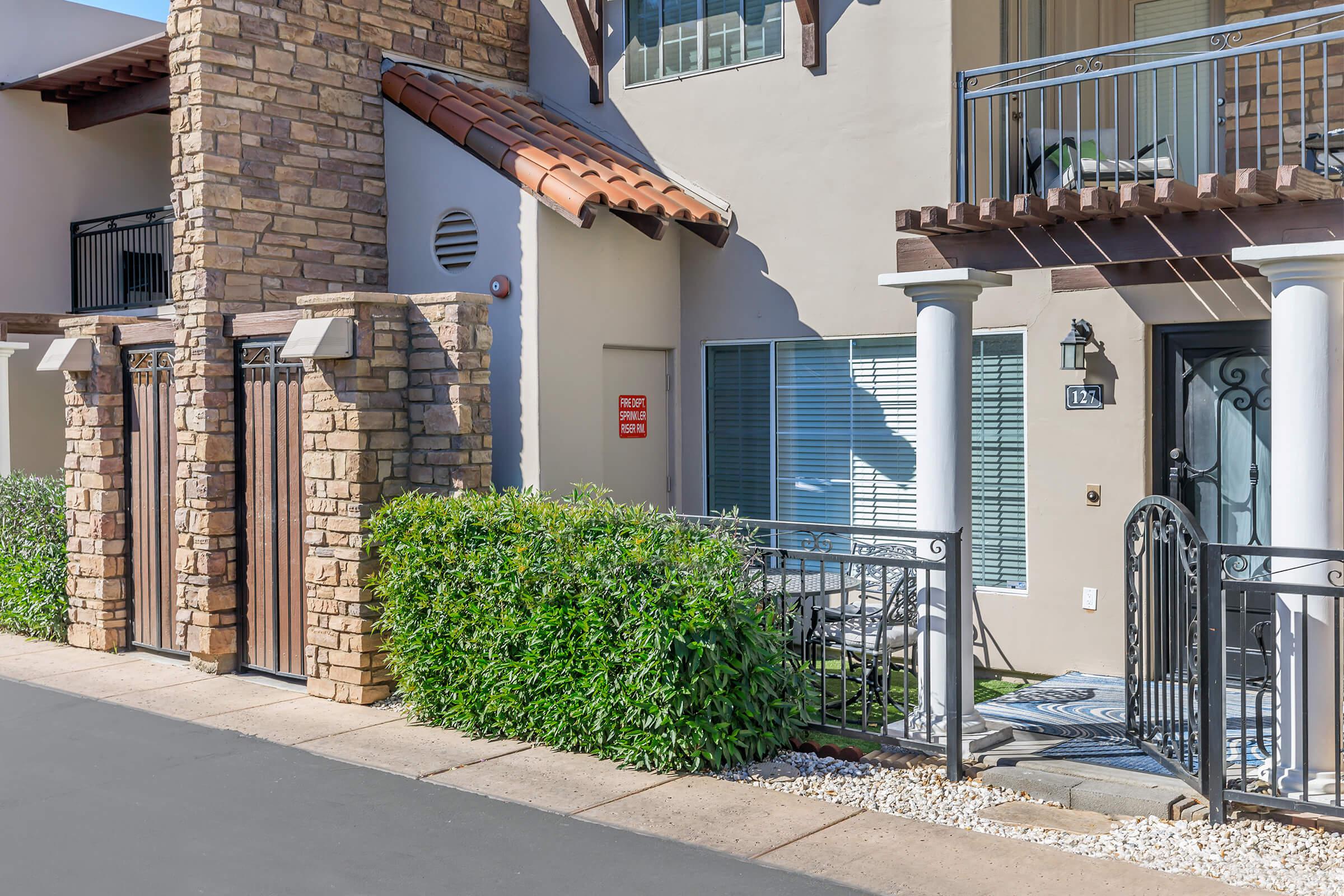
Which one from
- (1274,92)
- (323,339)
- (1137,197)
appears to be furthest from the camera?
(1274,92)

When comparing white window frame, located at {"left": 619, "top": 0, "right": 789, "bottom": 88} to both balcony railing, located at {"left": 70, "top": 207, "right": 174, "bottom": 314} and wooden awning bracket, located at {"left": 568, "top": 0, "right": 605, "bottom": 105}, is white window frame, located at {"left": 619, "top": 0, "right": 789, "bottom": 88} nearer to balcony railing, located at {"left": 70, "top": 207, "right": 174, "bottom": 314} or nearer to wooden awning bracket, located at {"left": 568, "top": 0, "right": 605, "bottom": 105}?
wooden awning bracket, located at {"left": 568, "top": 0, "right": 605, "bottom": 105}

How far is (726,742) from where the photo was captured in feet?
21.3

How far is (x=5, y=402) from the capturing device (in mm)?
14031

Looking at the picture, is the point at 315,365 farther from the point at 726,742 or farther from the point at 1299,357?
the point at 1299,357

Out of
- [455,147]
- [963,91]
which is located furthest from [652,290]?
[963,91]

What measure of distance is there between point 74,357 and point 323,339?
318cm

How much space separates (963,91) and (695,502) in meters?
4.44

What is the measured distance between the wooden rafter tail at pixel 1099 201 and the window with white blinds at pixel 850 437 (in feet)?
8.68

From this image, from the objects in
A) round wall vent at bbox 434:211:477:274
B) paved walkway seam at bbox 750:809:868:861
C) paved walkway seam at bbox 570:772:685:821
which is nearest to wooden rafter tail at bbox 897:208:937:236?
paved walkway seam at bbox 750:809:868:861

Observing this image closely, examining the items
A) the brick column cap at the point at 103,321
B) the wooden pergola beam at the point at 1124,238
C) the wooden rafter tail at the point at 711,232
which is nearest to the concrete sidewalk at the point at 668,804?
the brick column cap at the point at 103,321

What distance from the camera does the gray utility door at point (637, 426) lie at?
32.4ft

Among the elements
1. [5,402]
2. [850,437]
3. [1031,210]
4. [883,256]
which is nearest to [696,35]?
[883,256]

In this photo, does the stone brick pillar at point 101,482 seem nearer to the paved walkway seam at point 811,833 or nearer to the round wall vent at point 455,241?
the round wall vent at point 455,241

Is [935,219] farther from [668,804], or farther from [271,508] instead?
[271,508]
